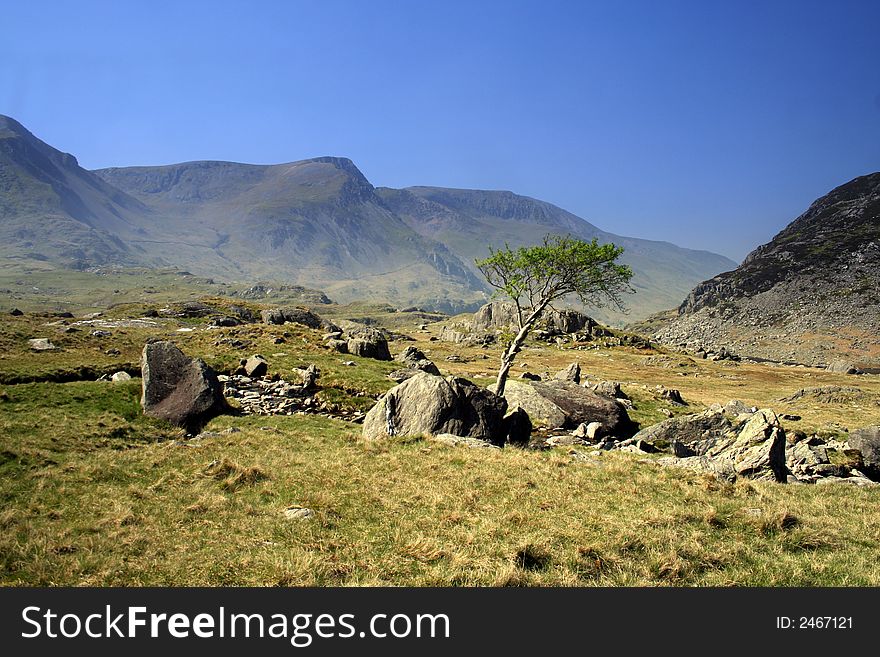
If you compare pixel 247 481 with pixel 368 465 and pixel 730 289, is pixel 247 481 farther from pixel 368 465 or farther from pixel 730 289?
pixel 730 289

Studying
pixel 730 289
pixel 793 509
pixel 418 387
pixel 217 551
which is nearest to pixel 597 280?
pixel 418 387

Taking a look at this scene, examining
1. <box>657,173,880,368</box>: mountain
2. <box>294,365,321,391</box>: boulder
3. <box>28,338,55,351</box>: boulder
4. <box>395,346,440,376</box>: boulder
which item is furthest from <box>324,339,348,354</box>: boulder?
<box>657,173,880,368</box>: mountain

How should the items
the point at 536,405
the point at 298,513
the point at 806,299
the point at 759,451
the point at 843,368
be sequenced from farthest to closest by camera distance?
the point at 806,299 < the point at 843,368 < the point at 536,405 < the point at 759,451 < the point at 298,513

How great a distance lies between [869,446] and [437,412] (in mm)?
24834

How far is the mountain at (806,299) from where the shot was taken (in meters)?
123

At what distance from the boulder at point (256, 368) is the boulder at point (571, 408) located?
817 inches

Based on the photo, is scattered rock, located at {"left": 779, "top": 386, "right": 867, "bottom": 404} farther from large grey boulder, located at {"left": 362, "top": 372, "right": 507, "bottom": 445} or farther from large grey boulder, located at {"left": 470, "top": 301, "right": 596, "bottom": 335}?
large grey boulder, located at {"left": 470, "top": 301, "right": 596, "bottom": 335}

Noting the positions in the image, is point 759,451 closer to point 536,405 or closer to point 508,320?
point 536,405

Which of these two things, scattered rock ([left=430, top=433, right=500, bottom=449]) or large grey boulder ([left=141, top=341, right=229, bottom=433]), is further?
large grey boulder ([left=141, top=341, right=229, bottom=433])

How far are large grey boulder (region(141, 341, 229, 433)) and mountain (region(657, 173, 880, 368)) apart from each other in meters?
134

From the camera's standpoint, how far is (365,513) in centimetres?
1426

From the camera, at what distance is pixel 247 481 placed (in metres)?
16.6

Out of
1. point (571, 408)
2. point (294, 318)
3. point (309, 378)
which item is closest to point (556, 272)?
point (571, 408)

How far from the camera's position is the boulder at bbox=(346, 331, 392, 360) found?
53375mm
